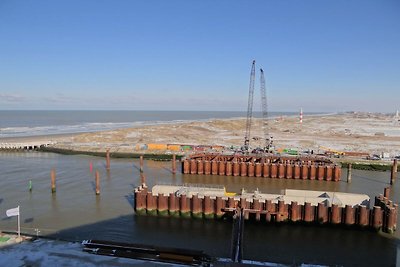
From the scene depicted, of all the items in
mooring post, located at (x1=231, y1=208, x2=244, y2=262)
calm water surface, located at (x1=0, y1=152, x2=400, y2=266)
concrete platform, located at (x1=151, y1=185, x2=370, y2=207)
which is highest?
concrete platform, located at (x1=151, y1=185, x2=370, y2=207)

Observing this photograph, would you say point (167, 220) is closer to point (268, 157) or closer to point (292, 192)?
point (292, 192)

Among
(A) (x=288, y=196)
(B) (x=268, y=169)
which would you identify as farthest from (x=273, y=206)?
(B) (x=268, y=169)

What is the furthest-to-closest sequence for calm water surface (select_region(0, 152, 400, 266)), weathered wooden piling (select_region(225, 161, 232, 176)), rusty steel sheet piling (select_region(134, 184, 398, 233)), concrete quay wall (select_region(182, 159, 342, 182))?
weathered wooden piling (select_region(225, 161, 232, 176)) → concrete quay wall (select_region(182, 159, 342, 182)) → rusty steel sheet piling (select_region(134, 184, 398, 233)) → calm water surface (select_region(0, 152, 400, 266))

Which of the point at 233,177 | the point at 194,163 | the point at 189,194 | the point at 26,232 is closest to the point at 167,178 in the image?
the point at 194,163

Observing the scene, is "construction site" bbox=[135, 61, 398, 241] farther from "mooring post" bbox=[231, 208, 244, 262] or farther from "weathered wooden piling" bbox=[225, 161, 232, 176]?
"weathered wooden piling" bbox=[225, 161, 232, 176]

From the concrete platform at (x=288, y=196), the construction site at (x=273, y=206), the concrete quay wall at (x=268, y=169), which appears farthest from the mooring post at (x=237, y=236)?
the concrete quay wall at (x=268, y=169)

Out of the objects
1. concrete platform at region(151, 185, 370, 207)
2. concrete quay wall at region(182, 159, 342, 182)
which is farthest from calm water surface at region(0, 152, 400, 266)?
concrete platform at region(151, 185, 370, 207)

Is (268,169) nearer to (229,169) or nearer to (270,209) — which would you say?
(229,169)

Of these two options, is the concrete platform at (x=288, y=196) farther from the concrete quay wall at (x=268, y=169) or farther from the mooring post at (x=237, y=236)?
the concrete quay wall at (x=268, y=169)

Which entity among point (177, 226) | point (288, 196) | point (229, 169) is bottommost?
point (177, 226)

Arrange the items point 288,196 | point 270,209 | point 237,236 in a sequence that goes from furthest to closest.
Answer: point 288,196 < point 270,209 < point 237,236
